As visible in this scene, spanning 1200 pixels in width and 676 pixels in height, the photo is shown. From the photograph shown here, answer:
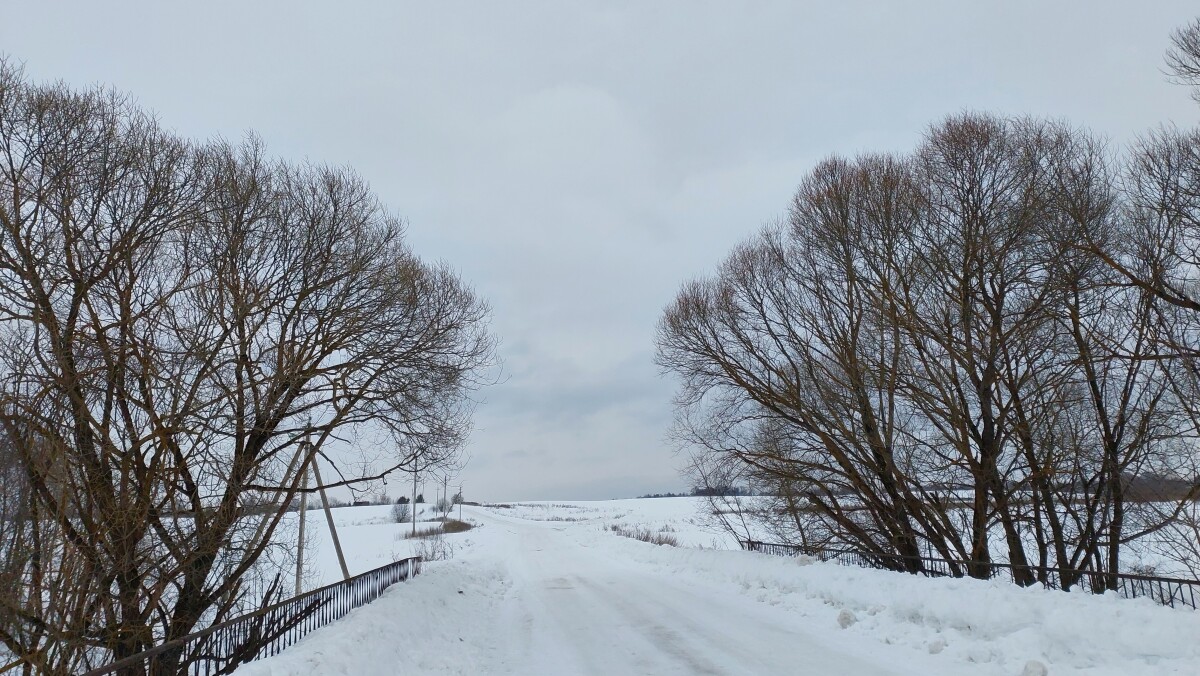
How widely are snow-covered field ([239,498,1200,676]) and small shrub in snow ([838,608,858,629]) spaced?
4 cm

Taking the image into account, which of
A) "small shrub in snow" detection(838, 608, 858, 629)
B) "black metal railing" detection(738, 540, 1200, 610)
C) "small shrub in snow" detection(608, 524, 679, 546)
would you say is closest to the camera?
"small shrub in snow" detection(838, 608, 858, 629)

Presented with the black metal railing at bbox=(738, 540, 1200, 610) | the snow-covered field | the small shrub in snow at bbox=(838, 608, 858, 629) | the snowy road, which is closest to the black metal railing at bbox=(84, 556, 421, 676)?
the snow-covered field

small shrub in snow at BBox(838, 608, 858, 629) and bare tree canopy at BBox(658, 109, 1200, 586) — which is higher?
bare tree canopy at BBox(658, 109, 1200, 586)

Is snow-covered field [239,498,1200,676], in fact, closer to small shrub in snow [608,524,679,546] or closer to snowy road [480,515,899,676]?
snowy road [480,515,899,676]

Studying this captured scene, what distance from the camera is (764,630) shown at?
11492 mm

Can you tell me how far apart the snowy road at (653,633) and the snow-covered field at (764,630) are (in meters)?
0.04

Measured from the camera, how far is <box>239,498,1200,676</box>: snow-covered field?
7.98 m

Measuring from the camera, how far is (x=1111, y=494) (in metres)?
14.7

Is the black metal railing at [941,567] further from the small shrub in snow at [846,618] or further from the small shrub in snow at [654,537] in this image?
the small shrub in snow at [654,537]

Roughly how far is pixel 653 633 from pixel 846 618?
3254 millimetres

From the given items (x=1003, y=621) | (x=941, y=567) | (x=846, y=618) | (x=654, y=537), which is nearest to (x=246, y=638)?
(x=846, y=618)

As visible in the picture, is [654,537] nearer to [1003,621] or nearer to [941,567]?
[941,567]

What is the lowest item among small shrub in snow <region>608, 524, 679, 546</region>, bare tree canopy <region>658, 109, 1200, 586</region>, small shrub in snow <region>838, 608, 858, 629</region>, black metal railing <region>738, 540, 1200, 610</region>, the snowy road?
small shrub in snow <region>608, 524, 679, 546</region>

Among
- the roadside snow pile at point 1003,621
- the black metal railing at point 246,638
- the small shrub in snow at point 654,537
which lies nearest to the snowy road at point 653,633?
the roadside snow pile at point 1003,621
